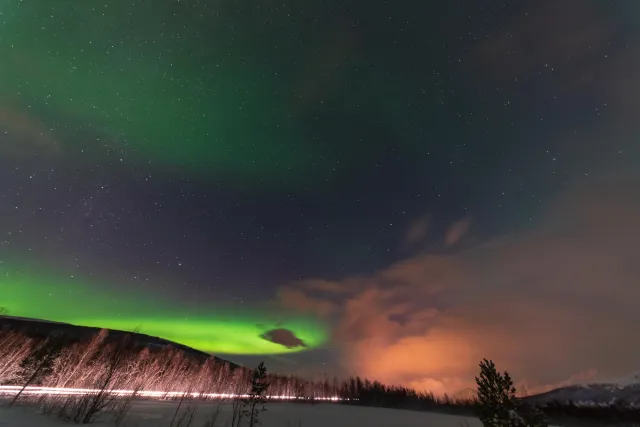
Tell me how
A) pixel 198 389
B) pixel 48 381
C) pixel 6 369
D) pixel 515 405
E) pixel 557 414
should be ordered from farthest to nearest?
pixel 557 414 < pixel 198 389 < pixel 48 381 < pixel 6 369 < pixel 515 405

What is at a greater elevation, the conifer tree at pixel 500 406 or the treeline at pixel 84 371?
the treeline at pixel 84 371

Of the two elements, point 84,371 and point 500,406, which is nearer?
point 500,406

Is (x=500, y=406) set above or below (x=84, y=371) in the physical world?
below

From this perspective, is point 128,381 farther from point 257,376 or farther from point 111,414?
point 257,376

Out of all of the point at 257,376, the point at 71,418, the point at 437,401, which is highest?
the point at 437,401

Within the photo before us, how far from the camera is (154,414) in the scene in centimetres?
4594

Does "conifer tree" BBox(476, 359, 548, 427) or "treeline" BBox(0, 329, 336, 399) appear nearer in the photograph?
"conifer tree" BBox(476, 359, 548, 427)

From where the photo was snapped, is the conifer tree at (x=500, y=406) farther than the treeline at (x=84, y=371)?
No

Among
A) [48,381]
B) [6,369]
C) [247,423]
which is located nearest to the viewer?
[247,423]

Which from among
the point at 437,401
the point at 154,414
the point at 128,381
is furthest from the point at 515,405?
the point at 437,401

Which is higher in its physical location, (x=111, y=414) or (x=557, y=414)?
(x=557, y=414)

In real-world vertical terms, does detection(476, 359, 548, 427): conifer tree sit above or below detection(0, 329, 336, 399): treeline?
below

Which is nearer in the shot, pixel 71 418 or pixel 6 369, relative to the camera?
pixel 71 418

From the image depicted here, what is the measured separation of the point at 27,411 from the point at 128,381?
60654 millimetres
